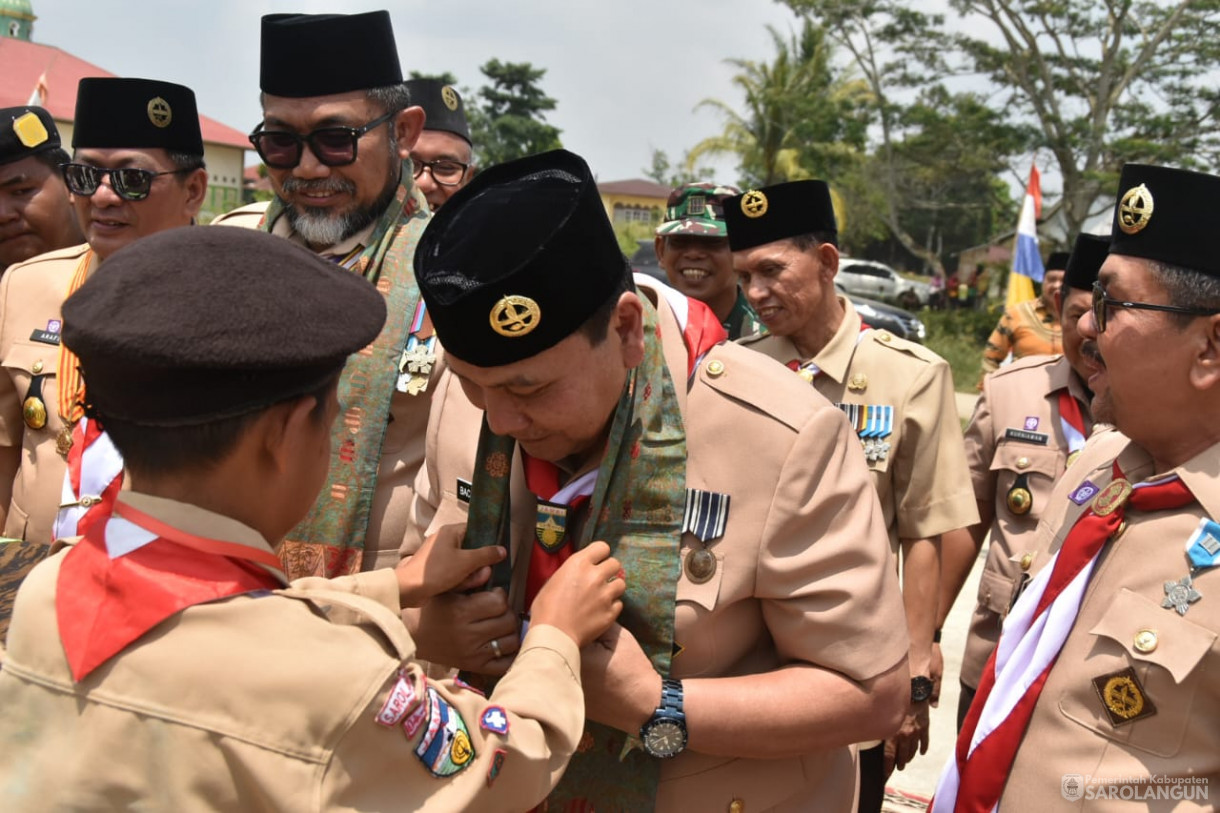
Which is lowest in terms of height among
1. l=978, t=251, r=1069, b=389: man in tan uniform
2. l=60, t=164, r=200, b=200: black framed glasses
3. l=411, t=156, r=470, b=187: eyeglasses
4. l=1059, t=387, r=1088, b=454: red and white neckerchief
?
l=978, t=251, r=1069, b=389: man in tan uniform

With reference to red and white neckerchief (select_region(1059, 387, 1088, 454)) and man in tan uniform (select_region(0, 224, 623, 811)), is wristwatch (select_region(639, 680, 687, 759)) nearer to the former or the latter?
man in tan uniform (select_region(0, 224, 623, 811))

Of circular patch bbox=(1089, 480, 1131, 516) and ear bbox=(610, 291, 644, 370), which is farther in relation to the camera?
circular patch bbox=(1089, 480, 1131, 516)

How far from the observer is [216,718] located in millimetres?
1484

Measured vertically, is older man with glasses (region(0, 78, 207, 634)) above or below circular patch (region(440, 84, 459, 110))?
below

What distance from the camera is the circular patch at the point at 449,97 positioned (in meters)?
5.88

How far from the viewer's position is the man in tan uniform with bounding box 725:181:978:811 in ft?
12.8

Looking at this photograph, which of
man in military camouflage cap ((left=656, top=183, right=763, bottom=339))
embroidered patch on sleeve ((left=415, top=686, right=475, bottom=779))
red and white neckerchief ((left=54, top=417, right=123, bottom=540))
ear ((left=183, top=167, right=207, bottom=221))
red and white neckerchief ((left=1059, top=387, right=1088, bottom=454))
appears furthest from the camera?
man in military camouflage cap ((left=656, top=183, right=763, bottom=339))

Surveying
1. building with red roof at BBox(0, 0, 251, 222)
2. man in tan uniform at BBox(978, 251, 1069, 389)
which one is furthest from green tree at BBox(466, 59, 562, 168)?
man in tan uniform at BBox(978, 251, 1069, 389)

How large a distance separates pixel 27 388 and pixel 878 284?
3195 cm

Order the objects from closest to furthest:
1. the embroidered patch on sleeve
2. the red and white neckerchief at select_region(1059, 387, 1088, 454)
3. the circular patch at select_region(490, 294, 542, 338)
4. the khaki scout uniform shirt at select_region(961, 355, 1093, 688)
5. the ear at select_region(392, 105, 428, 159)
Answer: the embroidered patch on sleeve < the circular patch at select_region(490, 294, 542, 338) < the ear at select_region(392, 105, 428, 159) < the khaki scout uniform shirt at select_region(961, 355, 1093, 688) < the red and white neckerchief at select_region(1059, 387, 1088, 454)

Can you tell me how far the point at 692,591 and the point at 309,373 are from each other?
851mm

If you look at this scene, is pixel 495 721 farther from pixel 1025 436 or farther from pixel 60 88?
pixel 60 88

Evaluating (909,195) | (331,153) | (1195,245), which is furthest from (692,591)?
(909,195)

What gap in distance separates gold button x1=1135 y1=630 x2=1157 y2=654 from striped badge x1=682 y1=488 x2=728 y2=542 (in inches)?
32.0
